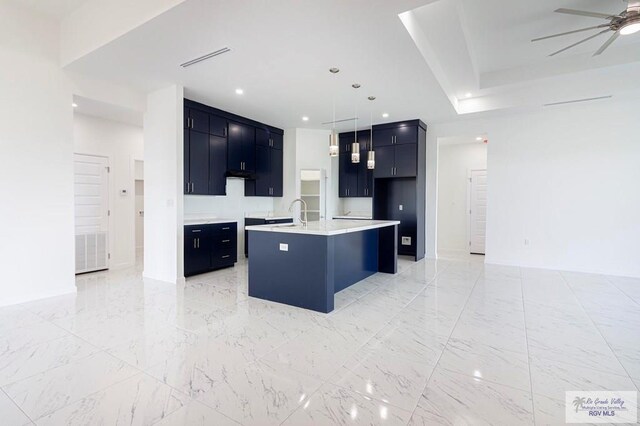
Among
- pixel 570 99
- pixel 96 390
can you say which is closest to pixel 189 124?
pixel 96 390

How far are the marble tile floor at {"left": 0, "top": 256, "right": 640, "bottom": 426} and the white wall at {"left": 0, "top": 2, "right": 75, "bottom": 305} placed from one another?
17.7 inches

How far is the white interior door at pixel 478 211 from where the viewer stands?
7.64m

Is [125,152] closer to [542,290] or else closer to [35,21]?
[35,21]

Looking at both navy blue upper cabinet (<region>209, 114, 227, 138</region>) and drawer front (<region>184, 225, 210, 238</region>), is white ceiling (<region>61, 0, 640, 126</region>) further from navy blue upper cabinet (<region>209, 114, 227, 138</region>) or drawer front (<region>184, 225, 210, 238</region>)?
drawer front (<region>184, 225, 210, 238</region>)

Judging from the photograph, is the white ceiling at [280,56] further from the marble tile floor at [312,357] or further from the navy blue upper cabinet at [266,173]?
the marble tile floor at [312,357]

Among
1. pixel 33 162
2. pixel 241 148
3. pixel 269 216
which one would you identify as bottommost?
pixel 269 216

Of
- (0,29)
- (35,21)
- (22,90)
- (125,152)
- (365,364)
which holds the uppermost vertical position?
(35,21)

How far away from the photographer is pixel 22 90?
371 centimetres

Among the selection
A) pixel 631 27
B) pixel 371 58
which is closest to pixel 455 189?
pixel 631 27

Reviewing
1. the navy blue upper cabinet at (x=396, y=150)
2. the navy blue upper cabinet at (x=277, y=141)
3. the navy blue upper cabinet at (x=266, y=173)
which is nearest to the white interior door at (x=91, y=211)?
the navy blue upper cabinet at (x=266, y=173)

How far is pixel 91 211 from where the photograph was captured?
5.37m

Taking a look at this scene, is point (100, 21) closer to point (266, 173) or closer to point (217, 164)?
point (217, 164)

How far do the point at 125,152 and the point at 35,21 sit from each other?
7.72 ft

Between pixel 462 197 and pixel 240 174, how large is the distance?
5650 mm
